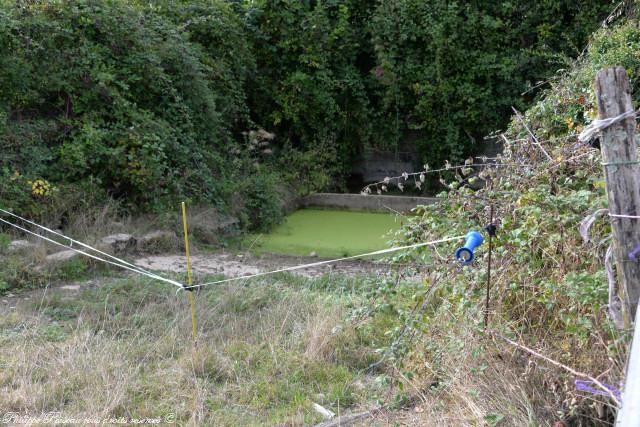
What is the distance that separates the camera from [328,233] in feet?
30.3

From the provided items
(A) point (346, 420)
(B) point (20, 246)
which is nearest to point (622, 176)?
(A) point (346, 420)

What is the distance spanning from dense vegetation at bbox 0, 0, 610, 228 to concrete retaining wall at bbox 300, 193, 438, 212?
22 cm

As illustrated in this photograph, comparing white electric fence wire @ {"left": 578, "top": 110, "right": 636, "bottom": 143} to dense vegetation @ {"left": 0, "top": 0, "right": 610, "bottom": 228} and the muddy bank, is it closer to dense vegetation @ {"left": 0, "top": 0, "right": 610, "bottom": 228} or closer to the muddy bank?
the muddy bank

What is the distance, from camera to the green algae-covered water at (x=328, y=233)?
835 cm

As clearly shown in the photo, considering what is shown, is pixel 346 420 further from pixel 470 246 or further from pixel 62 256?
pixel 62 256

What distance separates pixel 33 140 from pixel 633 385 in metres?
7.55

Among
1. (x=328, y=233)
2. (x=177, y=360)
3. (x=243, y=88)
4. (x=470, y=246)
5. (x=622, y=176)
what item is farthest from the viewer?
(x=243, y=88)

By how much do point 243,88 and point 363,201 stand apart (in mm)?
2754

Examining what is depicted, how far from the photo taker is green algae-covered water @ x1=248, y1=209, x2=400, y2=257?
835 cm

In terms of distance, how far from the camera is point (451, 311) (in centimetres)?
375

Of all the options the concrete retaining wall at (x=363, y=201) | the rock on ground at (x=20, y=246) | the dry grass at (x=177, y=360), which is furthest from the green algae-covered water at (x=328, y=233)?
the dry grass at (x=177, y=360)

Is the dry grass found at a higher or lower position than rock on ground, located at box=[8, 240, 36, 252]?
lower

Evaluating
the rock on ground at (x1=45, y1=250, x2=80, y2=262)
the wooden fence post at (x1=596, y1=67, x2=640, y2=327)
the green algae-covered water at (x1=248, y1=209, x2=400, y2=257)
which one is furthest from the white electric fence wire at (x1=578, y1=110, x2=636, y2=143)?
the rock on ground at (x1=45, y1=250, x2=80, y2=262)

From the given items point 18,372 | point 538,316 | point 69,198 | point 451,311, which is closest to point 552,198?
point 538,316
